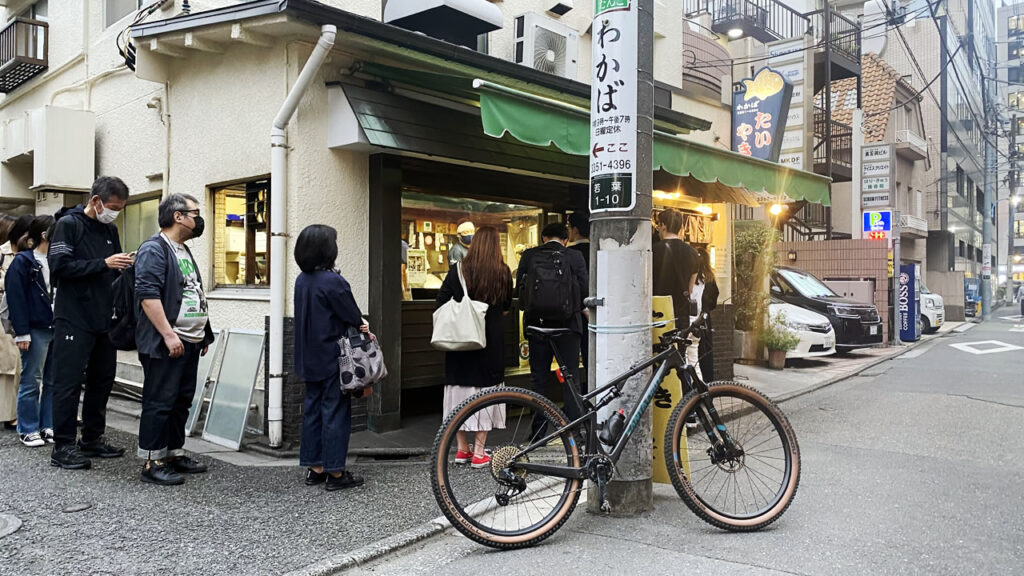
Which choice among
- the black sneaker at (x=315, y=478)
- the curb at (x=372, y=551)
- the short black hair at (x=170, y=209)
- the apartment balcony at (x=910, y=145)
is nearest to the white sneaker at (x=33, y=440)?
the short black hair at (x=170, y=209)

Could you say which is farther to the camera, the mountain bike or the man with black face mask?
the man with black face mask

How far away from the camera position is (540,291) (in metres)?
5.53

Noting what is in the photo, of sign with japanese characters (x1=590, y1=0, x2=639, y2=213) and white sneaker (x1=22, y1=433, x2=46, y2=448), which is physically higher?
sign with japanese characters (x1=590, y1=0, x2=639, y2=213)

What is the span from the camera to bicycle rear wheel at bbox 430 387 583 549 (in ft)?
12.2

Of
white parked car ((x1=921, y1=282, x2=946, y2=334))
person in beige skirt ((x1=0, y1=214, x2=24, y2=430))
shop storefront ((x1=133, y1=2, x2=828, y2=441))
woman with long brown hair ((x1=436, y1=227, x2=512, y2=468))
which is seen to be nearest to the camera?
woman with long brown hair ((x1=436, y1=227, x2=512, y2=468))

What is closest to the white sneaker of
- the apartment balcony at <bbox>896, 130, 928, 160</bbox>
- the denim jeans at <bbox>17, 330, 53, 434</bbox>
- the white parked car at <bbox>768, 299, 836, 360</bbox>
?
the denim jeans at <bbox>17, 330, 53, 434</bbox>

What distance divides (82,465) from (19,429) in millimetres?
1333

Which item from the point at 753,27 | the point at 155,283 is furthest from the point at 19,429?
the point at 753,27

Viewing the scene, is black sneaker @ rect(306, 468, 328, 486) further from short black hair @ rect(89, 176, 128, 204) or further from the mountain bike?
short black hair @ rect(89, 176, 128, 204)

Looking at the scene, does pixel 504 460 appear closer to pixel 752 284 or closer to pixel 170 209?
pixel 170 209

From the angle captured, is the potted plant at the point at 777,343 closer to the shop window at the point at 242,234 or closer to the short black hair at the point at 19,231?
the shop window at the point at 242,234

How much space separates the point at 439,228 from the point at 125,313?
11.9 feet

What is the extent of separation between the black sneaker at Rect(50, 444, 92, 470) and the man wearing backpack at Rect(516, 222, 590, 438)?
3379 millimetres

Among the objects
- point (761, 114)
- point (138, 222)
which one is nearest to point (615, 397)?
point (138, 222)
